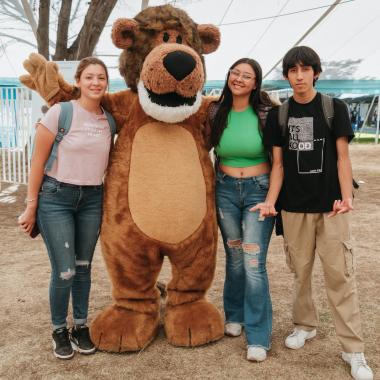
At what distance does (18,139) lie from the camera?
7.67 m

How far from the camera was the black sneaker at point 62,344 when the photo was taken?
2501 mm

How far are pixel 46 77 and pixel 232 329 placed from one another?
182cm

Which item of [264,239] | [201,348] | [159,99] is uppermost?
[159,99]

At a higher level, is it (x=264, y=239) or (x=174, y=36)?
(x=174, y=36)

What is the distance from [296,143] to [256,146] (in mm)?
213

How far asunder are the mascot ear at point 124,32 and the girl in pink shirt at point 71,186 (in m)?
0.25

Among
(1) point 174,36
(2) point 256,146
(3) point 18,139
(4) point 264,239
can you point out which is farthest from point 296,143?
(3) point 18,139

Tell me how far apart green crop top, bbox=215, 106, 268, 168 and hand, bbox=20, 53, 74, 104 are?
956 mm

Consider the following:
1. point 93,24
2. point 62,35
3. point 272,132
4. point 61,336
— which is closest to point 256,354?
point 61,336

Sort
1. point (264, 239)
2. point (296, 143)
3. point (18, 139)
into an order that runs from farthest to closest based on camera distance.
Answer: point (18, 139) < point (264, 239) < point (296, 143)

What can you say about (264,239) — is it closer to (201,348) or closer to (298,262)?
(298,262)

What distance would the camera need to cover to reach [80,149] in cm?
230

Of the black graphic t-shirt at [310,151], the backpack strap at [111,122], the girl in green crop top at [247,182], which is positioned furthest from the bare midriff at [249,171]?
the backpack strap at [111,122]

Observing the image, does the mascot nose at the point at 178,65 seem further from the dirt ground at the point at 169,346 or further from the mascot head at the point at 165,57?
the dirt ground at the point at 169,346
